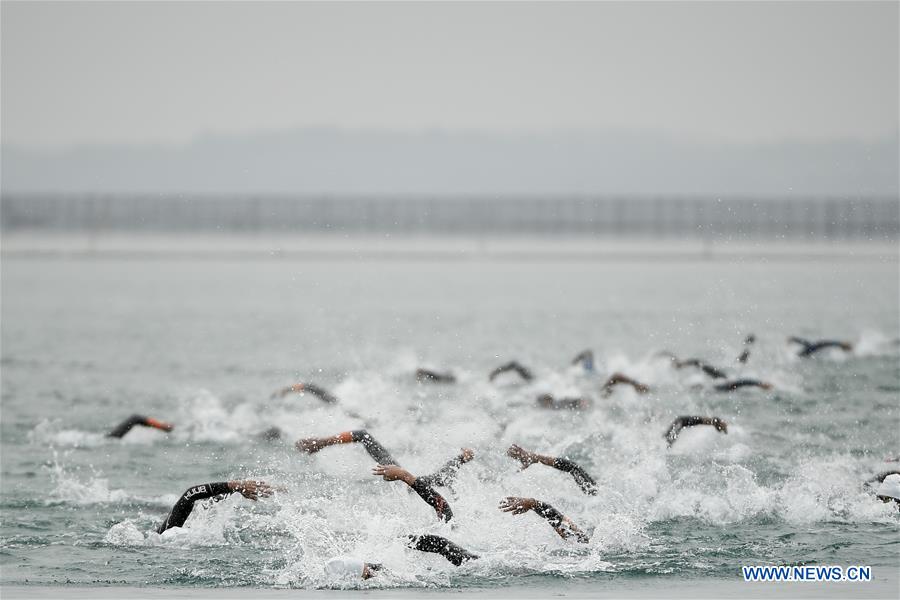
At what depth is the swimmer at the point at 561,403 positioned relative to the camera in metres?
29.3

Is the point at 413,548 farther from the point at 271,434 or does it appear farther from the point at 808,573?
the point at 271,434

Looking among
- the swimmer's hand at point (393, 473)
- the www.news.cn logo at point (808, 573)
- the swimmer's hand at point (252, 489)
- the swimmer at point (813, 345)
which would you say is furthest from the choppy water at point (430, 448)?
the swimmer's hand at point (252, 489)

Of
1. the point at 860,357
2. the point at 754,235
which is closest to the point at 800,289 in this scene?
the point at 754,235

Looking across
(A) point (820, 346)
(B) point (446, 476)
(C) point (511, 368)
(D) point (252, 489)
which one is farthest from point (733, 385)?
(D) point (252, 489)

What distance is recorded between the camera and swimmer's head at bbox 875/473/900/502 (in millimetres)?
19453

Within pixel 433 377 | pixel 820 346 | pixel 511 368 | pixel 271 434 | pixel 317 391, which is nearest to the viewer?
pixel 317 391

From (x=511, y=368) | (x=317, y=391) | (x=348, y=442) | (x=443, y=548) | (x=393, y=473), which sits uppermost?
(x=348, y=442)

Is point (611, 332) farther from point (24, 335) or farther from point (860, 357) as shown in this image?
point (24, 335)

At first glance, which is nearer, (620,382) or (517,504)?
(517,504)

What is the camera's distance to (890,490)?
19.5 metres

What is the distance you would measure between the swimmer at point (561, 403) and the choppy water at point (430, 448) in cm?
44

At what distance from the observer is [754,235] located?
340ft

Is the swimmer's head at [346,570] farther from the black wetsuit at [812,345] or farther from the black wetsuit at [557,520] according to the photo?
the black wetsuit at [812,345]

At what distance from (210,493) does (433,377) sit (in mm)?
19471
